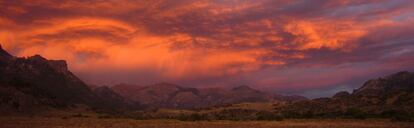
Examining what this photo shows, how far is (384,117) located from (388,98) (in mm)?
48225

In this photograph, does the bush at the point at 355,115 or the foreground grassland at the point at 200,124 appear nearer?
the foreground grassland at the point at 200,124

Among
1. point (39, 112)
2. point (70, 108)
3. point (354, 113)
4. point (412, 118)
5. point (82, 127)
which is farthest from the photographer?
point (70, 108)

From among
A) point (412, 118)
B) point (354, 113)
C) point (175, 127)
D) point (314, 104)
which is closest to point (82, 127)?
point (175, 127)

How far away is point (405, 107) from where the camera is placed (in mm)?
117938

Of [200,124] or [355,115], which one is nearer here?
[200,124]

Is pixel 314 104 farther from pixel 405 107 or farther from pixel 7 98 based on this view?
pixel 7 98

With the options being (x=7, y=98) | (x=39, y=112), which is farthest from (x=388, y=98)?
(x=7, y=98)

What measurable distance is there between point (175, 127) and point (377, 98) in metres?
101

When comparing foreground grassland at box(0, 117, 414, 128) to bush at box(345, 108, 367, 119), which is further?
bush at box(345, 108, 367, 119)

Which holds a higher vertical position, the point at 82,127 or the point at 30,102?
the point at 30,102

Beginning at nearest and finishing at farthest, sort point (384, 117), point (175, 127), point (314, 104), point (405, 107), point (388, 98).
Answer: point (175, 127), point (384, 117), point (405, 107), point (388, 98), point (314, 104)

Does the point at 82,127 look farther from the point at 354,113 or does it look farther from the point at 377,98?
the point at 377,98

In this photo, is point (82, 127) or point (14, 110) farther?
point (14, 110)

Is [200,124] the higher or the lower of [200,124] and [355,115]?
the lower
